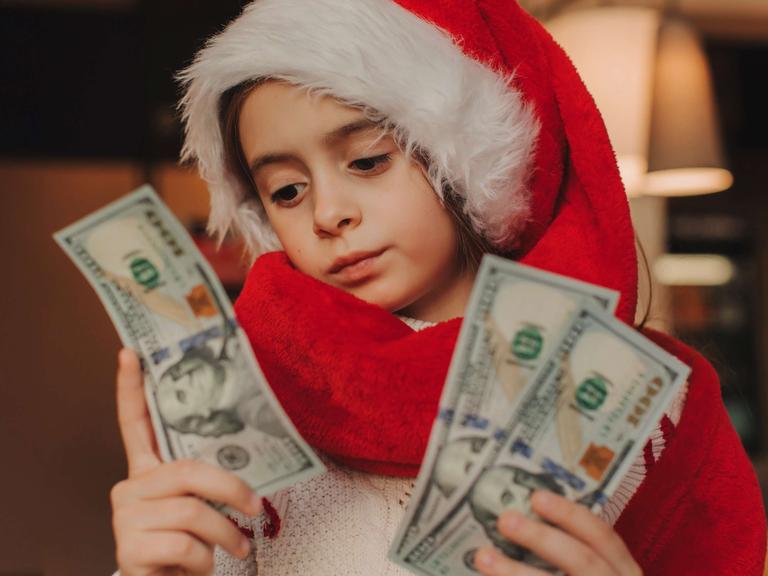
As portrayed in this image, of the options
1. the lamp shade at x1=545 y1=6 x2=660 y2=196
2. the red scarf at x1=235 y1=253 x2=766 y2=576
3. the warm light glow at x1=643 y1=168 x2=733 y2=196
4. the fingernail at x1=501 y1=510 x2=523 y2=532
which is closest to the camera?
the fingernail at x1=501 y1=510 x2=523 y2=532

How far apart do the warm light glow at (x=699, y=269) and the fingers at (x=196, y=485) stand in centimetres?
425

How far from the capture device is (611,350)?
705mm

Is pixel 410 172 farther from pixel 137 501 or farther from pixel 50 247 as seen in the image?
pixel 50 247

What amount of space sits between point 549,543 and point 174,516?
310 millimetres

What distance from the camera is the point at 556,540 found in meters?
0.68

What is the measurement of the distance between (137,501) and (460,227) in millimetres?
478

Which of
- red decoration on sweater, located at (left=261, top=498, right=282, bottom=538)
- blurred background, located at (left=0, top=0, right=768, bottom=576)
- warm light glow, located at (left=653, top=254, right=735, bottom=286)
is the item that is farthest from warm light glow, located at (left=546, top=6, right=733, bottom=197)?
warm light glow, located at (left=653, top=254, right=735, bottom=286)

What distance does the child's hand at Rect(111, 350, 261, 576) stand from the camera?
0.71 meters

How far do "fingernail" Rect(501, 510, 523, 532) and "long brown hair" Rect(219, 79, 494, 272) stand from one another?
40 cm

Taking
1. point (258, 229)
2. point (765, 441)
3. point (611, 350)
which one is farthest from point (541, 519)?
point (765, 441)

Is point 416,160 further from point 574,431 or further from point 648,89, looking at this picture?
point 648,89

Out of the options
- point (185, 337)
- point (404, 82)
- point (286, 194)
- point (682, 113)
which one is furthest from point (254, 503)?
point (682, 113)

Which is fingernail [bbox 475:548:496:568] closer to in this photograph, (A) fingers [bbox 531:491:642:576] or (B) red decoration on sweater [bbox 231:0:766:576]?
(A) fingers [bbox 531:491:642:576]

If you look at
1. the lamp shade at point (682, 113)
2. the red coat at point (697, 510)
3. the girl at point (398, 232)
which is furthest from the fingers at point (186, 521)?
the lamp shade at point (682, 113)
